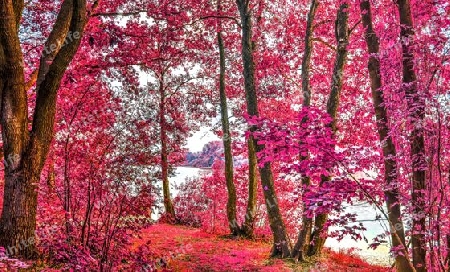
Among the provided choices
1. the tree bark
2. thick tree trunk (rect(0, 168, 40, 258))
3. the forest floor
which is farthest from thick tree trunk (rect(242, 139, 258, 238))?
thick tree trunk (rect(0, 168, 40, 258))

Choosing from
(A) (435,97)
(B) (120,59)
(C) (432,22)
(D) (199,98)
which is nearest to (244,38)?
(B) (120,59)

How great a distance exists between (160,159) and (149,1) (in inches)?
298

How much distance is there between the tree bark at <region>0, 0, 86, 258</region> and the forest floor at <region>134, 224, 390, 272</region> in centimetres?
190

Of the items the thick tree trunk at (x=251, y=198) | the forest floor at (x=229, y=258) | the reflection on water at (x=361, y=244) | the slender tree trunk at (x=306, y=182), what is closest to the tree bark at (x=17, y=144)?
the forest floor at (x=229, y=258)

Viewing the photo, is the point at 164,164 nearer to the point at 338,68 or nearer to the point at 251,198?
the point at 251,198

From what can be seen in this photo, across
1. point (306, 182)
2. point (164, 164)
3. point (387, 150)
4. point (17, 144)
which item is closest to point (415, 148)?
point (387, 150)

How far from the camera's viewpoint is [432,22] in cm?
354

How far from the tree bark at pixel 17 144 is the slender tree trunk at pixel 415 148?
5148 millimetres

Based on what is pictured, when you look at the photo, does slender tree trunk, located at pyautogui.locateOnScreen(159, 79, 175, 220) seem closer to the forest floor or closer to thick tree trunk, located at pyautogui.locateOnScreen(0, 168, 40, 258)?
the forest floor

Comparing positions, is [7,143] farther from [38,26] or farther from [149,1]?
[149,1]

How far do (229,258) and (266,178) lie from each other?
2.09 metres

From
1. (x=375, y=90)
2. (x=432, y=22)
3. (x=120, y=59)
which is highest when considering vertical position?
(x=120, y=59)

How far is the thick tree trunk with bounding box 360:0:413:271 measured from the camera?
12.8 feet

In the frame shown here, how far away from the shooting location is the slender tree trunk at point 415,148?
11.1 feet
